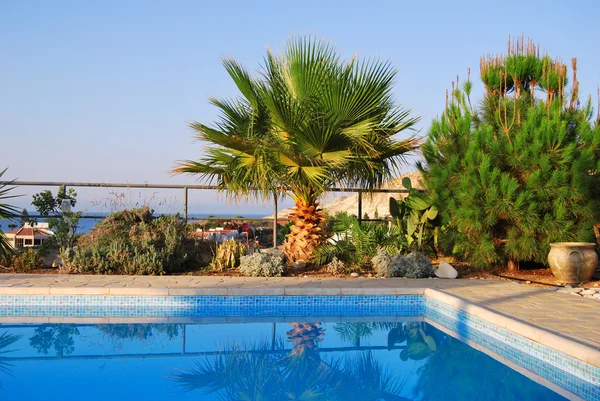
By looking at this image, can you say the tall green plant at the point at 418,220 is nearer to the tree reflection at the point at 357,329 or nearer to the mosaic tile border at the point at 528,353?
the mosaic tile border at the point at 528,353

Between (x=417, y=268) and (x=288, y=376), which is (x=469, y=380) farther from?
(x=417, y=268)

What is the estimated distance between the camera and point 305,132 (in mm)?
8617

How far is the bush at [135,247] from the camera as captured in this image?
8938mm

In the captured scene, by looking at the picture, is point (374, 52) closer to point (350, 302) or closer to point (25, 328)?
point (350, 302)

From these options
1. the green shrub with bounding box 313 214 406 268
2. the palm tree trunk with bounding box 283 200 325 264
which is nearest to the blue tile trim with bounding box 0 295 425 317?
the green shrub with bounding box 313 214 406 268

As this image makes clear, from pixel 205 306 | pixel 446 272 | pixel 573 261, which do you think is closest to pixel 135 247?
pixel 205 306

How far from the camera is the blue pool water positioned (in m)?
4.67

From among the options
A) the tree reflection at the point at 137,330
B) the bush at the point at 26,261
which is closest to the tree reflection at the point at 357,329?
the tree reflection at the point at 137,330

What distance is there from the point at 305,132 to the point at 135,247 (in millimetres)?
3506

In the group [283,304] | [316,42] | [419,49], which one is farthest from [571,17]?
[283,304]

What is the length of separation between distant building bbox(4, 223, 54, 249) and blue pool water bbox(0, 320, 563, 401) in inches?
152

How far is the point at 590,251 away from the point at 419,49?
21.7 ft

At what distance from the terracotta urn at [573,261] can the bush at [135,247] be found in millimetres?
6089

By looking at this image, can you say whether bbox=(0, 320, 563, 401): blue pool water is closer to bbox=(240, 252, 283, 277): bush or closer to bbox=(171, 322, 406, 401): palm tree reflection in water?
bbox=(171, 322, 406, 401): palm tree reflection in water
